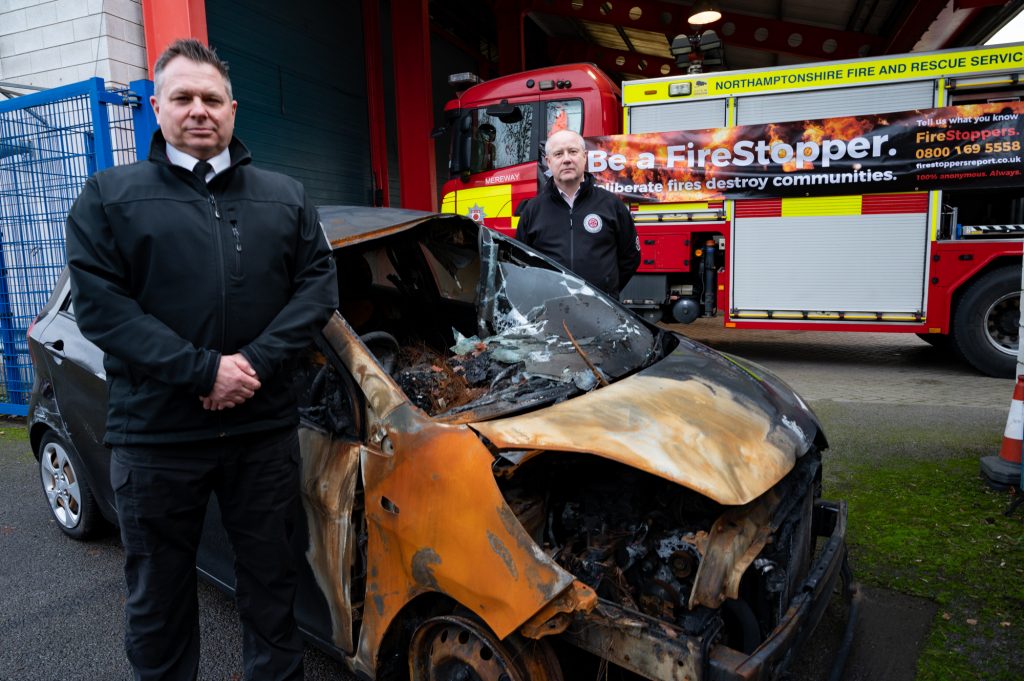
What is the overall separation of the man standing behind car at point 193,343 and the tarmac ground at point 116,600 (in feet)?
1.92

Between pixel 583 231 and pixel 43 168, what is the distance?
14.9 feet

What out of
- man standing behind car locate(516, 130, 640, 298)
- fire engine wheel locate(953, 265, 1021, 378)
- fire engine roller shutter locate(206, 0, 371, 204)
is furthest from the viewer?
fire engine roller shutter locate(206, 0, 371, 204)

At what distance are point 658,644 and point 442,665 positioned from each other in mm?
617

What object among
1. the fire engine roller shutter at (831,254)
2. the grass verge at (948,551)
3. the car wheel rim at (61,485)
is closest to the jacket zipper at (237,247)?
the car wheel rim at (61,485)

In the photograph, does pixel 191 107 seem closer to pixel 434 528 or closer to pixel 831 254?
pixel 434 528

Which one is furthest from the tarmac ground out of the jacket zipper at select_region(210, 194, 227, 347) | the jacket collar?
the jacket collar

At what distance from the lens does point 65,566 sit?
313 cm

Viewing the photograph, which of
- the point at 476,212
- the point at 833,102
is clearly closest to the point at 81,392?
the point at 476,212

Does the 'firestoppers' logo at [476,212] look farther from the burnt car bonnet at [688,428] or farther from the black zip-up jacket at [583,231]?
the burnt car bonnet at [688,428]

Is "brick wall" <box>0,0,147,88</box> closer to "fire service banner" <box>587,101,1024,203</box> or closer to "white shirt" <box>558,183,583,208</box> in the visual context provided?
"fire service banner" <box>587,101,1024,203</box>

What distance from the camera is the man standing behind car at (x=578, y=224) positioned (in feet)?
12.3

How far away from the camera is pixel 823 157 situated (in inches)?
265

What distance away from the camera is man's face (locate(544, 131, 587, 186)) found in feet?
11.9

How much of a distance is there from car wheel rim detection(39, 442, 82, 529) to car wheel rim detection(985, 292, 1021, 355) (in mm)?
7320
